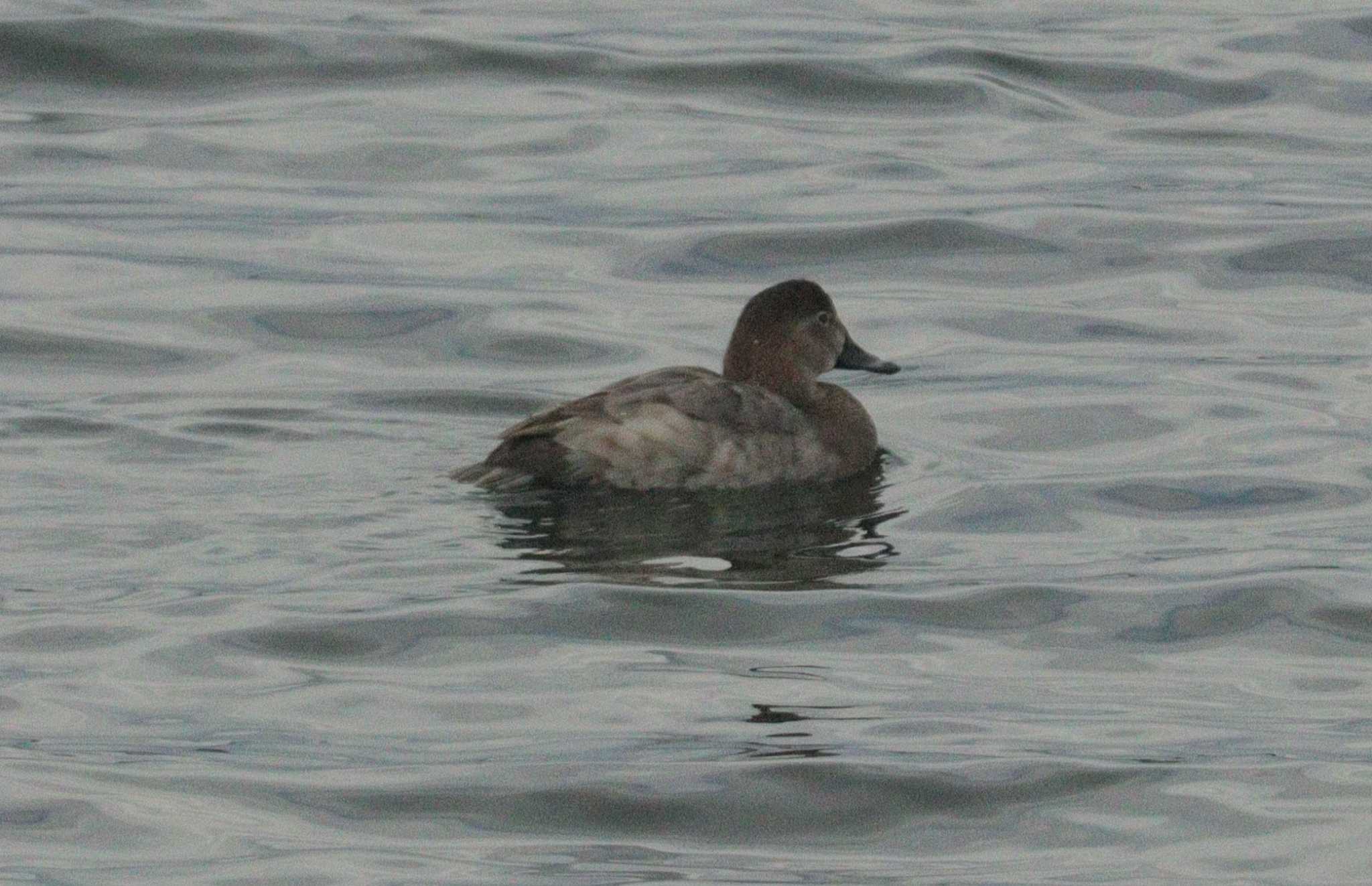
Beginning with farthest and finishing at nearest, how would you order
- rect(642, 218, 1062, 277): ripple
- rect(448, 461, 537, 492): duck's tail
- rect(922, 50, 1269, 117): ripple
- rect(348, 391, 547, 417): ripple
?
1. rect(922, 50, 1269, 117): ripple
2. rect(642, 218, 1062, 277): ripple
3. rect(348, 391, 547, 417): ripple
4. rect(448, 461, 537, 492): duck's tail

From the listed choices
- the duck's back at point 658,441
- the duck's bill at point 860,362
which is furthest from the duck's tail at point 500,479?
the duck's bill at point 860,362

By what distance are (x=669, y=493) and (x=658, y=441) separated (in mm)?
191

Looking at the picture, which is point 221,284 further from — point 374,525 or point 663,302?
point 374,525

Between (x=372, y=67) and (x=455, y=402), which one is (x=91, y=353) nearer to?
(x=455, y=402)

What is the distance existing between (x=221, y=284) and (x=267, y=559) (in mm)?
5304

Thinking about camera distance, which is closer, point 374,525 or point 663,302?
point 374,525

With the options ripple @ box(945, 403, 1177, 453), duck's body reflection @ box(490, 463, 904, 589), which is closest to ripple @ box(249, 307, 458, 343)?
ripple @ box(945, 403, 1177, 453)

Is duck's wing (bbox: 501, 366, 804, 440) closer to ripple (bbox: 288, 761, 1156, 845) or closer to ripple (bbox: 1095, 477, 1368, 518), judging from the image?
ripple (bbox: 1095, 477, 1368, 518)

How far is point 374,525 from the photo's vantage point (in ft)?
35.1

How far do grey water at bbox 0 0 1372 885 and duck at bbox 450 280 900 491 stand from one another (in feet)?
0.48

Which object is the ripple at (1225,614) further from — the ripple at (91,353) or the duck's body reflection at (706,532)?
the ripple at (91,353)

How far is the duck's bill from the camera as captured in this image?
41.2 feet

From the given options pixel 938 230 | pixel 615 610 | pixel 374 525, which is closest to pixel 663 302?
pixel 938 230

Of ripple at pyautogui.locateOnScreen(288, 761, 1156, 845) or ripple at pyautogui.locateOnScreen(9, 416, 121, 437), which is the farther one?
ripple at pyautogui.locateOnScreen(9, 416, 121, 437)
